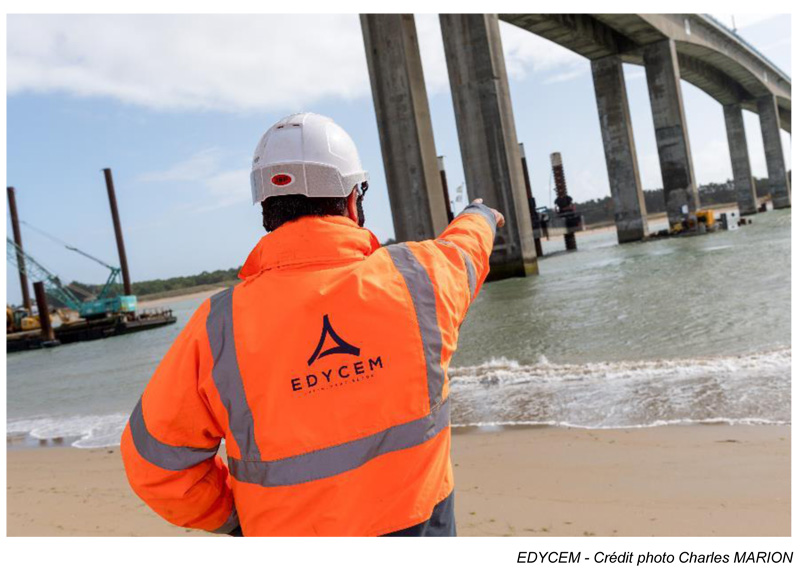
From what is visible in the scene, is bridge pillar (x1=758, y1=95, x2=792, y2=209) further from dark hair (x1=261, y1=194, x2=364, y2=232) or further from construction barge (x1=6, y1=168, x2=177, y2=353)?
dark hair (x1=261, y1=194, x2=364, y2=232)

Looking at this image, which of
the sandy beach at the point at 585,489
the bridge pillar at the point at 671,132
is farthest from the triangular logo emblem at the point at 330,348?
the bridge pillar at the point at 671,132

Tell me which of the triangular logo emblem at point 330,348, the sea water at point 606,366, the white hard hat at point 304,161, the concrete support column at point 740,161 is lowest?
the sea water at point 606,366

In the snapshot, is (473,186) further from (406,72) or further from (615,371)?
(615,371)

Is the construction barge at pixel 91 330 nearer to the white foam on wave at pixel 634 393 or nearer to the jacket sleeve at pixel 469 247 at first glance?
the white foam on wave at pixel 634 393

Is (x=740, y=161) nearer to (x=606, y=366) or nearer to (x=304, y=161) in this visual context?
(x=606, y=366)

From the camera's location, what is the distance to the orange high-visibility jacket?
140 cm

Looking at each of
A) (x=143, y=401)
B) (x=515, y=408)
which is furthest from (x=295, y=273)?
(x=515, y=408)

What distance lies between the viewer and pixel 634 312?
11.3 meters

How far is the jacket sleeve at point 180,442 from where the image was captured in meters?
1.42

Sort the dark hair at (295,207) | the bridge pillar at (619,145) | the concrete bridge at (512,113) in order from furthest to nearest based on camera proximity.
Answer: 1. the bridge pillar at (619,145)
2. the concrete bridge at (512,113)
3. the dark hair at (295,207)

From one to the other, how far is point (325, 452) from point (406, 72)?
2341cm

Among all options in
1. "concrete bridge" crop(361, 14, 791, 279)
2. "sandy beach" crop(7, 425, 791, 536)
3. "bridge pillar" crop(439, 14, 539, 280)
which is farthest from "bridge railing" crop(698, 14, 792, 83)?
"sandy beach" crop(7, 425, 791, 536)

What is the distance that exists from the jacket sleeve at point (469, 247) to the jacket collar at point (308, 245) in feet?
0.69

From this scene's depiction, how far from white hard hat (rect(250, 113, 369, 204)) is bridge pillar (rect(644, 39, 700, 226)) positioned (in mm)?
36531
